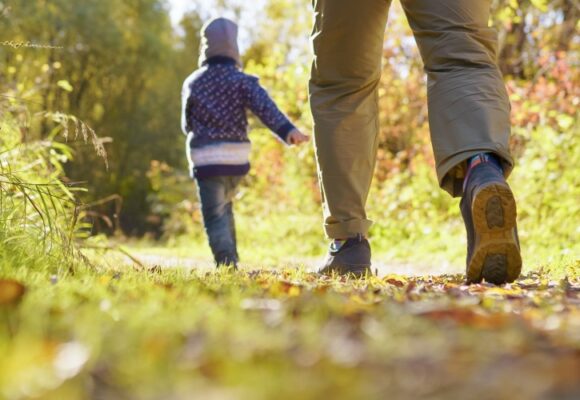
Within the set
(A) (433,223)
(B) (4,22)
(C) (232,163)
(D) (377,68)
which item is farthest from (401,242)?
(B) (4,22)

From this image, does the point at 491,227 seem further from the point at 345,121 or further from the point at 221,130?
the point at 221,130

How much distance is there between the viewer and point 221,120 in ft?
15.9

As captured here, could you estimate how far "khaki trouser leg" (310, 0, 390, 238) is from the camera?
2.94m

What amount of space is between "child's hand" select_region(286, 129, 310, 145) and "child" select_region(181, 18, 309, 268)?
0.17ft

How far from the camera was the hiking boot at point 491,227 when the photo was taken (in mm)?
2340

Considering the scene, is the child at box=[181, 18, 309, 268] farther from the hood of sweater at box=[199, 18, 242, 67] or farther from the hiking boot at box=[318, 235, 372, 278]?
the hiking boot at box=[318, 235, 372, 278]

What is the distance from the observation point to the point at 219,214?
4.75 meters

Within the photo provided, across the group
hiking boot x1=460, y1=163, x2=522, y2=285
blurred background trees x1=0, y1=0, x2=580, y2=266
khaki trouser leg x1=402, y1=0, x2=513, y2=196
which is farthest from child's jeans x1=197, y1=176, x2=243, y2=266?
hiking boot x1=460, y1=163, x2=522, y2=285

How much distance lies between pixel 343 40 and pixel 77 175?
11040mm

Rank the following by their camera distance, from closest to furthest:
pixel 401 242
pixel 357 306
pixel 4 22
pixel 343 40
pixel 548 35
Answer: pixel 357 306, pixel 343 40, pixel 401 242, pixel 548 35, pixel 4 22

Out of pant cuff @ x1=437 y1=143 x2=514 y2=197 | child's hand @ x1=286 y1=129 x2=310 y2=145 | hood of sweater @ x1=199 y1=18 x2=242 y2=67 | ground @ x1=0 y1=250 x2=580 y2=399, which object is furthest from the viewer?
hood of sweater @ x1=199 y1=18 x2=242 y2=67

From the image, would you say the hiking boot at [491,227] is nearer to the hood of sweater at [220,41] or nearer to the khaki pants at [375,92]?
the khaki pants at [375,92]

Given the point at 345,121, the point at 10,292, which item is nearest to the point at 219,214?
the point at 345,121

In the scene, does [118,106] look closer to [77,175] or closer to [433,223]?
[77,175]
